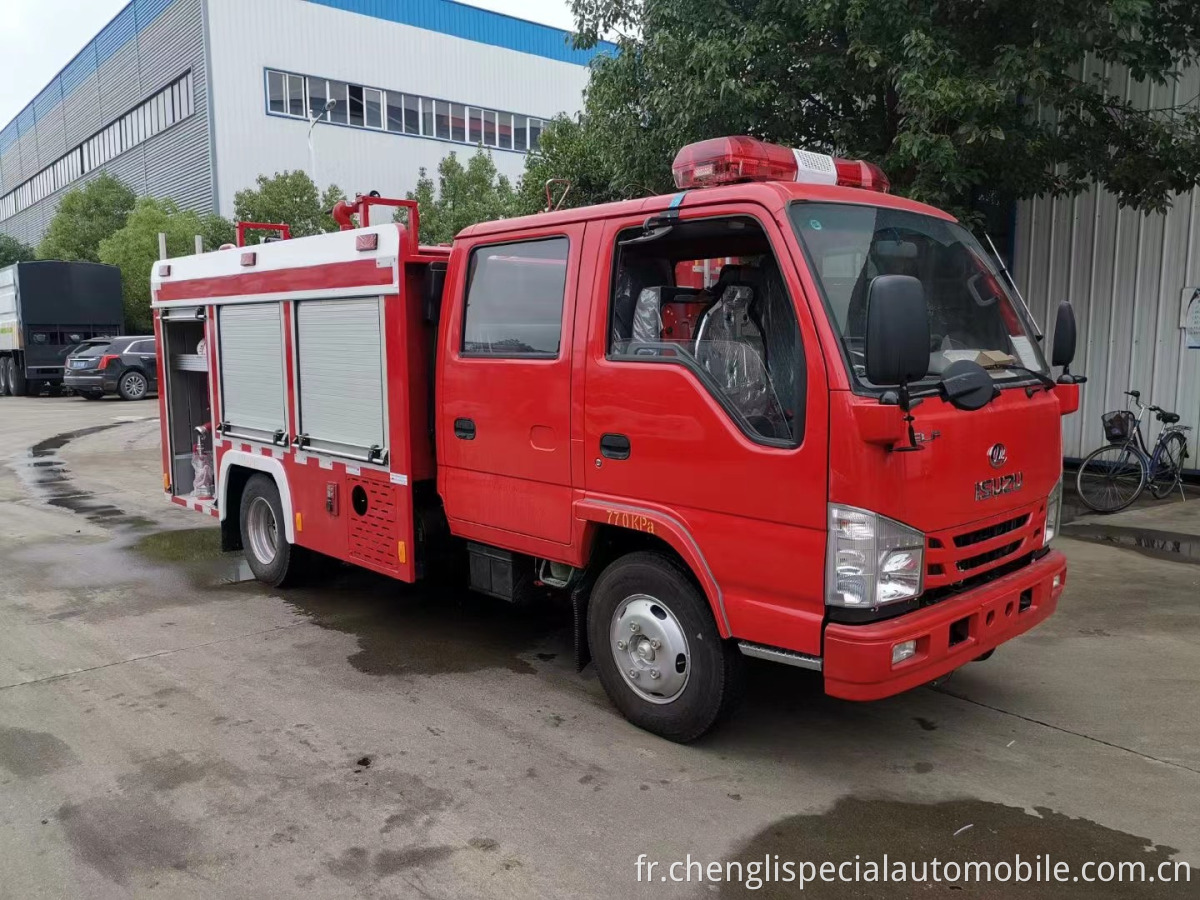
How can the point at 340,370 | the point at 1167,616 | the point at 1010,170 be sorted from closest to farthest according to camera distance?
the point at 340,370, the point at 1167,616, the point at 1010,170

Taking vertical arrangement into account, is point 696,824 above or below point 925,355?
below

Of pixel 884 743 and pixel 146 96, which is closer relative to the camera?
pixel 884 743

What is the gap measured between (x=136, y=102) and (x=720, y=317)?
41899 millimetres

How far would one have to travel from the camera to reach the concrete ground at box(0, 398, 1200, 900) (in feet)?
10.8

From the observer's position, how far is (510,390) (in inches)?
181

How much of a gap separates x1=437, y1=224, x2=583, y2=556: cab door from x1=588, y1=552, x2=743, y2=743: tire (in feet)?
1.40

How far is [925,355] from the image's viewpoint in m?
3.19

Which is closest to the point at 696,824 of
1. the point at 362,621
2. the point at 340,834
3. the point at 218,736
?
the point at 340,834

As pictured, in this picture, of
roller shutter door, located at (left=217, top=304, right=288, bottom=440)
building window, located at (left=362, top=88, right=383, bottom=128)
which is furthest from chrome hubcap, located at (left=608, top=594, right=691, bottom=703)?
building window, located at (left=362, top=88, right=383, bottom=128)

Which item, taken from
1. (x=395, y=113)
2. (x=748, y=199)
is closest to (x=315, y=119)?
(x=395, y=113)

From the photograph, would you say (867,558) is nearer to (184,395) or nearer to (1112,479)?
(184,395)

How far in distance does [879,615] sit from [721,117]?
246 inches

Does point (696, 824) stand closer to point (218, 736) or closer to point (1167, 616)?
point (218, 736)

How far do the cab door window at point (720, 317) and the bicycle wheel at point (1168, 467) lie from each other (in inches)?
292
